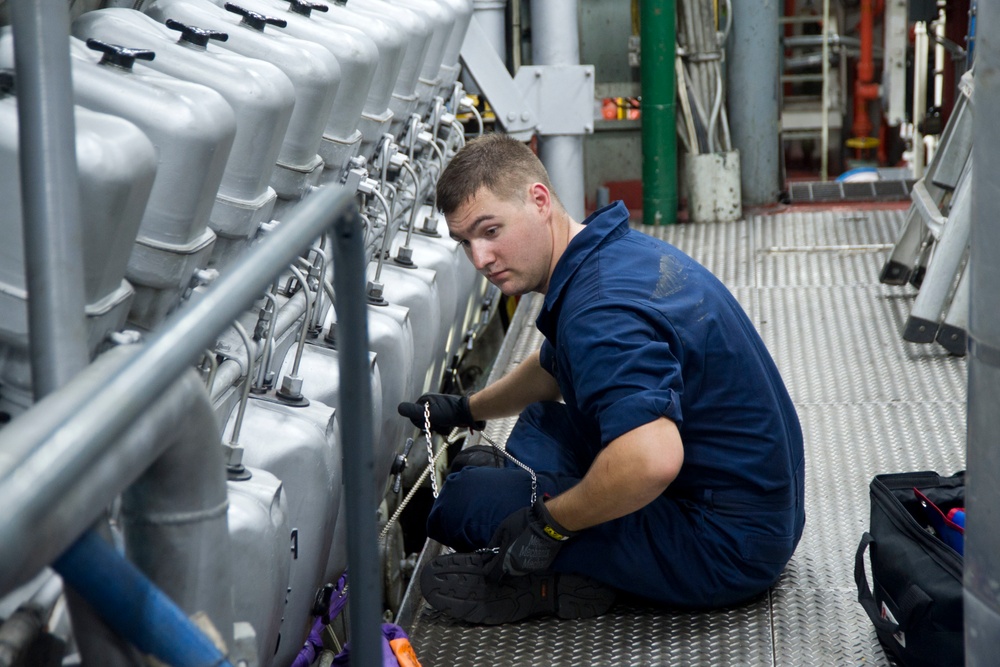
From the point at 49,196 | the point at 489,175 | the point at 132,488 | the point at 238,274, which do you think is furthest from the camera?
the point at 489,175

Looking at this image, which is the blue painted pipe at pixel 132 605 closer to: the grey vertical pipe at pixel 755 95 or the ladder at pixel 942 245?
the ladder at pixel 942 245

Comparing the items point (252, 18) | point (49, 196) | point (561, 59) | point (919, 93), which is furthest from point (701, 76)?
point (49, 196)

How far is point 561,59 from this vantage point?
5176 millimetres

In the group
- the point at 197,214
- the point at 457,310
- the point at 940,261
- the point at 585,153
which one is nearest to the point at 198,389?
the point at 197,214

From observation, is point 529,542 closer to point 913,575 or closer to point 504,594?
point 504,594

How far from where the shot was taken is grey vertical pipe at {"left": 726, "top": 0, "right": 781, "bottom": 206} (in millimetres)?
5863

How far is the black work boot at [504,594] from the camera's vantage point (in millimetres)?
2490

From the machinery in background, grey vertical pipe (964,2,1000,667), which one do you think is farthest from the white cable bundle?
grey vertical pipe (964,2,1000,667)

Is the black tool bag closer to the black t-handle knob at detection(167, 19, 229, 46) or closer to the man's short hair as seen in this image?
the man's short hair

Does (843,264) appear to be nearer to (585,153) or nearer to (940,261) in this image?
(940,261)

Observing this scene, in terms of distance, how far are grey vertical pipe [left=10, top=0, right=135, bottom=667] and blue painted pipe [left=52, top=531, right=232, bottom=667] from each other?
0.35 metres

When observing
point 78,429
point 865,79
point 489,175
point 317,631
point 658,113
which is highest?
point 78,429

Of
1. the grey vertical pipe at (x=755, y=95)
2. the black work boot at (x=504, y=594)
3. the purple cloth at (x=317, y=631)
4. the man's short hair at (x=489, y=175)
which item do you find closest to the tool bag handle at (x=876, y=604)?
the black work boot at (x=504, y=594)

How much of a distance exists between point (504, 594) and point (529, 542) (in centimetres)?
20
